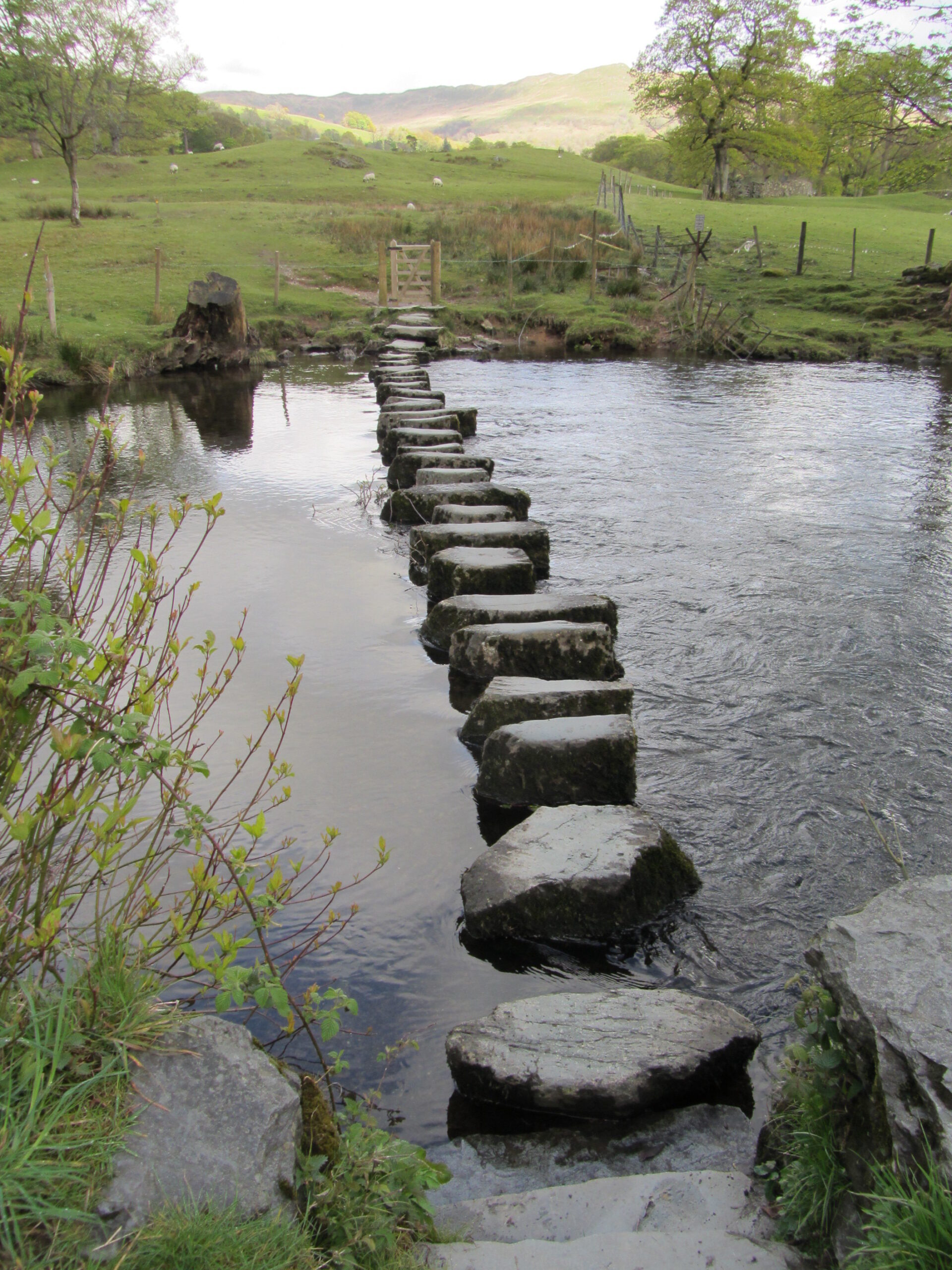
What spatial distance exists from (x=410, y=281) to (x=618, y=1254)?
25.1 m

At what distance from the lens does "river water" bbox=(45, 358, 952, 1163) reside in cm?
378

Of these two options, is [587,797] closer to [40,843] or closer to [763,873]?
[763,873]

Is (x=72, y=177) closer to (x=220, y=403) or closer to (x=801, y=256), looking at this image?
(x=220, y=403)

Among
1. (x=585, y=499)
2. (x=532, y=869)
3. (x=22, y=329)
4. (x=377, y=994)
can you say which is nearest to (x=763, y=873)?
(x=532, y=869)

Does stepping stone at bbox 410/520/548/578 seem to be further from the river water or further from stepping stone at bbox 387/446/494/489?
stepping stone at bbox 387/446/494/489

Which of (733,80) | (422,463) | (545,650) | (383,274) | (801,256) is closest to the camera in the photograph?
(545,650)

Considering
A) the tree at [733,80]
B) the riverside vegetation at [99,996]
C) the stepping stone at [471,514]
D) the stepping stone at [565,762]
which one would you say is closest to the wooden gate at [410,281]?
the stepping stone at [471,514]

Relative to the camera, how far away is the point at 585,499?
9.93m

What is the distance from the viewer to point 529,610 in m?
5.98

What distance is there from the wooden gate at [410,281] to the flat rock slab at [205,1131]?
2325cm

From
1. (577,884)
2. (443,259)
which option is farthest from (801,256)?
(577,884)

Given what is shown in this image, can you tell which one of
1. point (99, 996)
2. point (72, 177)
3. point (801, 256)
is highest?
point (72, 177)

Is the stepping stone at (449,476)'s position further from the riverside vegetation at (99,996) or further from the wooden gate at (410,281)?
the wooden gate at (410,281)

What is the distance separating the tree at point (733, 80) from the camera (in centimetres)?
5509
